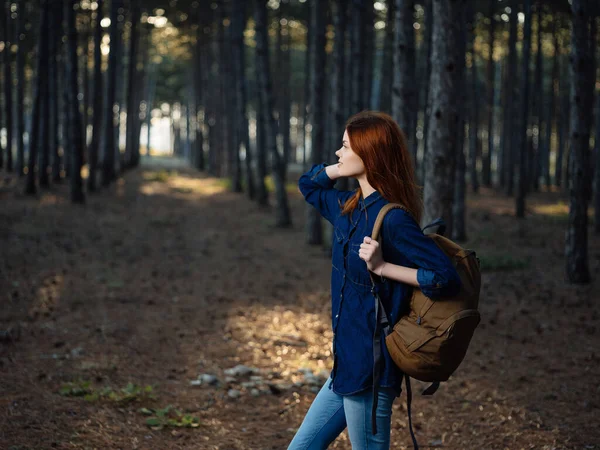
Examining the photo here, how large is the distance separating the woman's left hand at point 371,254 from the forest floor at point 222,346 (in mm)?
2932

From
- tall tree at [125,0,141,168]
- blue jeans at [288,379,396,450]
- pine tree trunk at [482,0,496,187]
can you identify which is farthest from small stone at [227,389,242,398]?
tall tree at [125,0,141,168]

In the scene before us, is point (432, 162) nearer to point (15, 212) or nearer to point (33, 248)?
point (33, 248)

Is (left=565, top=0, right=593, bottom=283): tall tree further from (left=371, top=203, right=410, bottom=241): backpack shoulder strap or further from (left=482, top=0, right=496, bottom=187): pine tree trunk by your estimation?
(left=482, top=0, right=496, bottom=187): pine tree trunk

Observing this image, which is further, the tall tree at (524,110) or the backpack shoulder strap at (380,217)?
the tall tree at (524,110)

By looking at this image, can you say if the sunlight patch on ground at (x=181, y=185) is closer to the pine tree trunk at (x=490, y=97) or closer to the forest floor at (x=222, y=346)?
the forest floor at (x=222, y=346)

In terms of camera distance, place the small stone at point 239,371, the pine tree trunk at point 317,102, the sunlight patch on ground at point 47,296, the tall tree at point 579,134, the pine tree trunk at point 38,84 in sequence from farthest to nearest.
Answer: the pine tree trunk at point 38,84
the pine tree trunk at point 317,102
the tall tree at point 579,134
the sunlight patch on ground at point 47,296
the small stone at point 239,371

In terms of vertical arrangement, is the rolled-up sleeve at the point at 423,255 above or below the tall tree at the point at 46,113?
below

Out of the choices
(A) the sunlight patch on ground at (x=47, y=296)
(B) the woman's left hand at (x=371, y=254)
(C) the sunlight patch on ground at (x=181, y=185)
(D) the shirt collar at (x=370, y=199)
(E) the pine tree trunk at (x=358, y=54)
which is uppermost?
(E) the pine tree trunk at (x=358, y=54)

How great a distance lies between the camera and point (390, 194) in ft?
10.1

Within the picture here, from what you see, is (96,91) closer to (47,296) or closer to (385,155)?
(47,296)

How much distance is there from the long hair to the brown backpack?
0.51 ft

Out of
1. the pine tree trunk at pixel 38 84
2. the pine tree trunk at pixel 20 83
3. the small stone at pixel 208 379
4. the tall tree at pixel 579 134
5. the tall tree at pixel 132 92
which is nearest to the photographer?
the small stone at pixel 208 379

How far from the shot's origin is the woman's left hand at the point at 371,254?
9.62 ft

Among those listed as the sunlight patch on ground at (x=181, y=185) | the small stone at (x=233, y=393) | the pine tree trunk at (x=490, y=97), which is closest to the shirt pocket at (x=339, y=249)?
the small stone at (x=233, y=393)
